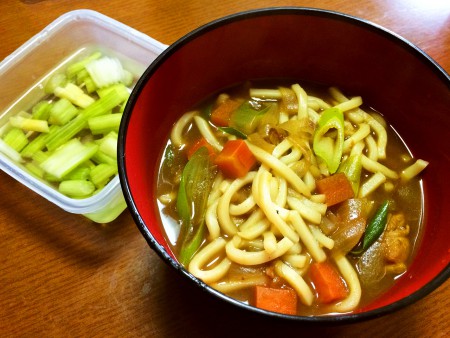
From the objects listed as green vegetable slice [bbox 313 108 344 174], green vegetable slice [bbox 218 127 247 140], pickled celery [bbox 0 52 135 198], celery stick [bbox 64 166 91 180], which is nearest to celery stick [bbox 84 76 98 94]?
pickled celery [bbox 0 52 135 198]

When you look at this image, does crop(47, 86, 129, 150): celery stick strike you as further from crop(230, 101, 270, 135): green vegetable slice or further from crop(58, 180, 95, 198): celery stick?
crop(230, 101, 270, 135): green vegetable slice

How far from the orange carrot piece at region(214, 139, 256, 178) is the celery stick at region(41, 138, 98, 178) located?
47 cm

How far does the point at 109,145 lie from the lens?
1558 mm

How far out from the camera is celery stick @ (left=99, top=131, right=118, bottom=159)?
1.55m

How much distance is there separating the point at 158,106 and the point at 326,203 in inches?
20.4

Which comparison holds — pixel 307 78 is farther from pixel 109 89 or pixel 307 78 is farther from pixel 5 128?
pixel 5 128

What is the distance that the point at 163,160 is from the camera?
1.39 meters

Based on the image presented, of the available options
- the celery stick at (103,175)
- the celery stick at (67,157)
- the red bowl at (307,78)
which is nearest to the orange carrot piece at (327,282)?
the red bowl at (307,78)

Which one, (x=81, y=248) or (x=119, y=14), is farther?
(x=119, y=14)

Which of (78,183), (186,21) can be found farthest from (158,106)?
(186,21)

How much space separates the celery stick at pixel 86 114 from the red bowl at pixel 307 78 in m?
0.34

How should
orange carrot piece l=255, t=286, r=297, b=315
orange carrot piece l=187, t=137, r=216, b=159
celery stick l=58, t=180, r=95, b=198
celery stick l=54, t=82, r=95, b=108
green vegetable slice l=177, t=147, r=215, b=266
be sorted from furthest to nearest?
celery stick l=54, t=82, r=95, b=108 → celery stick l=58, t=180, r=95, b=198 → orange carrot piece l=187, t=137, r=216, b=159 → green vegetable slice l=177, t=147, r=215, b=266 → orange carrot piece l=255, t=286, r=297, b=315

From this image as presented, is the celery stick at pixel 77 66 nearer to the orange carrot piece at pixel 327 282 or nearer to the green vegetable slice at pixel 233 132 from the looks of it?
the green vegetable slice at pixel 233 132

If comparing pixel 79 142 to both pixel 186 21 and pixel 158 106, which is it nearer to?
pixel 158 106
